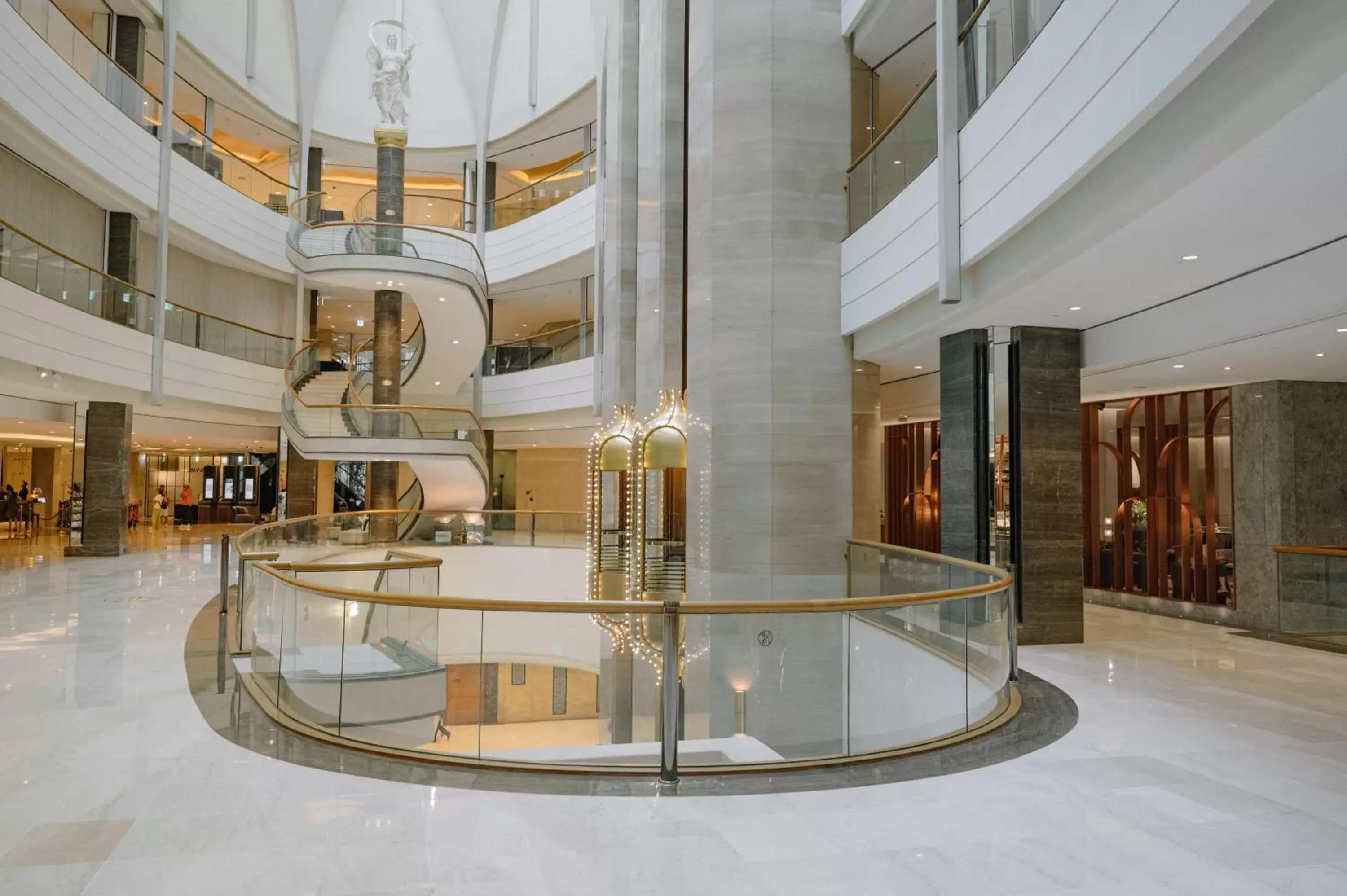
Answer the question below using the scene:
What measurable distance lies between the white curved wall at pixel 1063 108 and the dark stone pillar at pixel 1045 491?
4.86ft

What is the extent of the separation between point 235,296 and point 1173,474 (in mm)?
22603

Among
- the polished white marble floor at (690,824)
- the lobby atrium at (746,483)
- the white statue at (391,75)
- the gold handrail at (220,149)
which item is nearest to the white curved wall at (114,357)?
Answer: the lobby atrium at (746,483)

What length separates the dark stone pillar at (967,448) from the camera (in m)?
9.34

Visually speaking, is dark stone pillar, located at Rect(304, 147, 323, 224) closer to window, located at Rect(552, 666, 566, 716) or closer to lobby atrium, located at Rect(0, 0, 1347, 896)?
lobby atrium, located at Rect(0, 0, 1347, 896)

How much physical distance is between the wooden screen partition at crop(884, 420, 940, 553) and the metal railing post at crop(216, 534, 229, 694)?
516 inches

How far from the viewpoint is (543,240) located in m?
24.6

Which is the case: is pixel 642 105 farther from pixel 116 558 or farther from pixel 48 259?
pixel 116 558

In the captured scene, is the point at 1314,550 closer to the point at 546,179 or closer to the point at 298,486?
the point at 546,179

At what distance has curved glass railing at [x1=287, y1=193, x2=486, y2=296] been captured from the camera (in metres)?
18.5

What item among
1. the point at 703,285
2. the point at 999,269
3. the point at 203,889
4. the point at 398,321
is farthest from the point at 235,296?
the point at 203,889

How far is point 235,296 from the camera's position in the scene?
24.6 metres

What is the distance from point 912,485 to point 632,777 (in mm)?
15913

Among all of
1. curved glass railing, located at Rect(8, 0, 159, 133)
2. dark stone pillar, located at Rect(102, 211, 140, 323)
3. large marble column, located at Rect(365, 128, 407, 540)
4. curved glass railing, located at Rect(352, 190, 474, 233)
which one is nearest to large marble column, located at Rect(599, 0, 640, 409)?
large marble column, located at Rect(365, 128, 407, 540)

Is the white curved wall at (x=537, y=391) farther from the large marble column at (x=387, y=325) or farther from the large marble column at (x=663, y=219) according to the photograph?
the large marble column at (x=663, y=219)
